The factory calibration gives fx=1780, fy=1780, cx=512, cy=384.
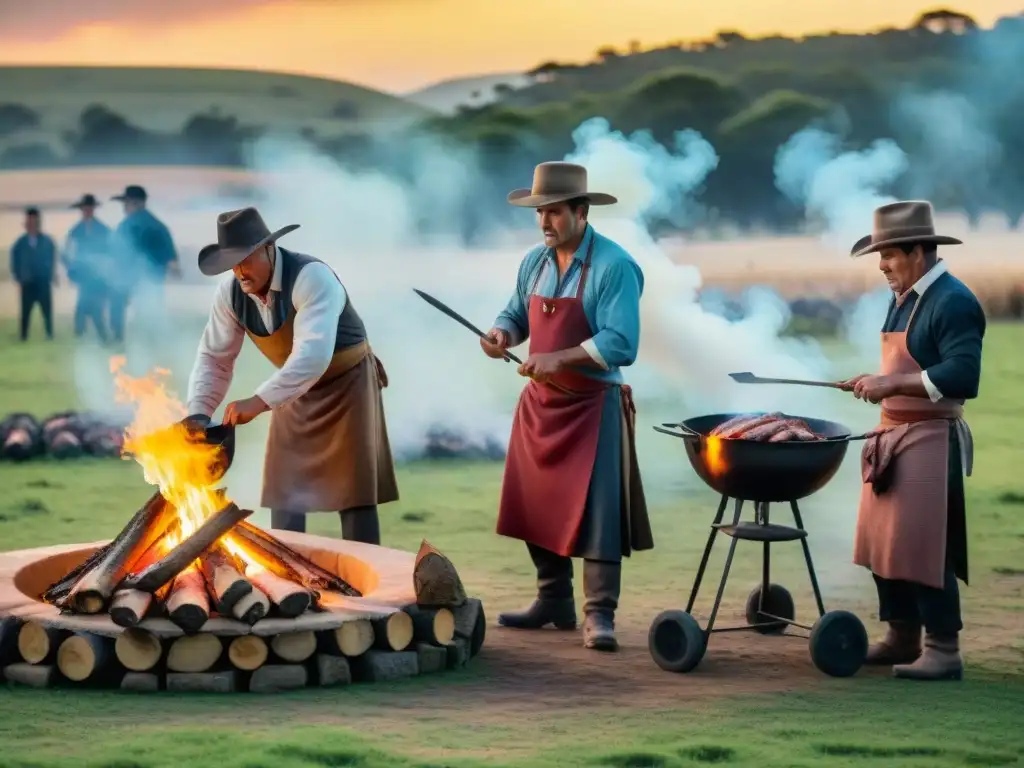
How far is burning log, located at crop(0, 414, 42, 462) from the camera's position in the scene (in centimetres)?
1246

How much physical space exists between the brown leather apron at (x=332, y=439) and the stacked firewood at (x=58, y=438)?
17.3ft

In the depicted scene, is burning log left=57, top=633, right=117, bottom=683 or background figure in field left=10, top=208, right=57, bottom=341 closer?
burning log left=57, top=633, right=117, bottom=683

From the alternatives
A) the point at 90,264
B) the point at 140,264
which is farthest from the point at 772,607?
the point at 90,264

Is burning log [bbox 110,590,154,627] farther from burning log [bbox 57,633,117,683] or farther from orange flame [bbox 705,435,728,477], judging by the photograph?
orange flame [bbox 705,435,728,477]

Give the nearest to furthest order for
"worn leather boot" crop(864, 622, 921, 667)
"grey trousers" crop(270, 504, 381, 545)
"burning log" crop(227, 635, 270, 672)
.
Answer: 1. "burning log" crop(227, 635, 270, 672)
2. "worn leather boot" crop(864, 622, 921, 667)
3. "grey trousers" crop(270, 504, 381, 545)

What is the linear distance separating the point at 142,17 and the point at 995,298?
38.9 feet

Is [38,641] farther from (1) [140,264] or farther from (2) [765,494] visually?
(1) [140,264]

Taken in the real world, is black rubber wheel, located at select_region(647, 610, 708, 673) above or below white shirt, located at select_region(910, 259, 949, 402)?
below

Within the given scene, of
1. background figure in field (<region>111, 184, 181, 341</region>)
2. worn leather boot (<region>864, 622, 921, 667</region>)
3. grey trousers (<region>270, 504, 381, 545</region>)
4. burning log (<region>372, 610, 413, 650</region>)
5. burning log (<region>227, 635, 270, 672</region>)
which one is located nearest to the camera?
burning log (<region>227, 635, 270, 672</region>)

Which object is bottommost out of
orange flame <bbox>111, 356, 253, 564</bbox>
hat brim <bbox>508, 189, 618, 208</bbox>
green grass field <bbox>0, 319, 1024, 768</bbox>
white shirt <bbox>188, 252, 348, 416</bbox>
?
green grass field <bbox>0, 319, 1024, 768</bbox>

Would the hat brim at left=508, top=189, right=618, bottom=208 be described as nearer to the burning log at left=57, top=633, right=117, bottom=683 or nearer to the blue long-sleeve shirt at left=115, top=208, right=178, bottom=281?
the burning log at left=57, top=633, right=117, bottom=683

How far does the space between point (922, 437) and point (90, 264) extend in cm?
→ 1503

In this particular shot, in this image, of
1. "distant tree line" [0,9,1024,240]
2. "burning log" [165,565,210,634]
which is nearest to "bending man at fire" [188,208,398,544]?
"burning log" [165,565,210,634]

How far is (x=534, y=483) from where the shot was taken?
7496mm
